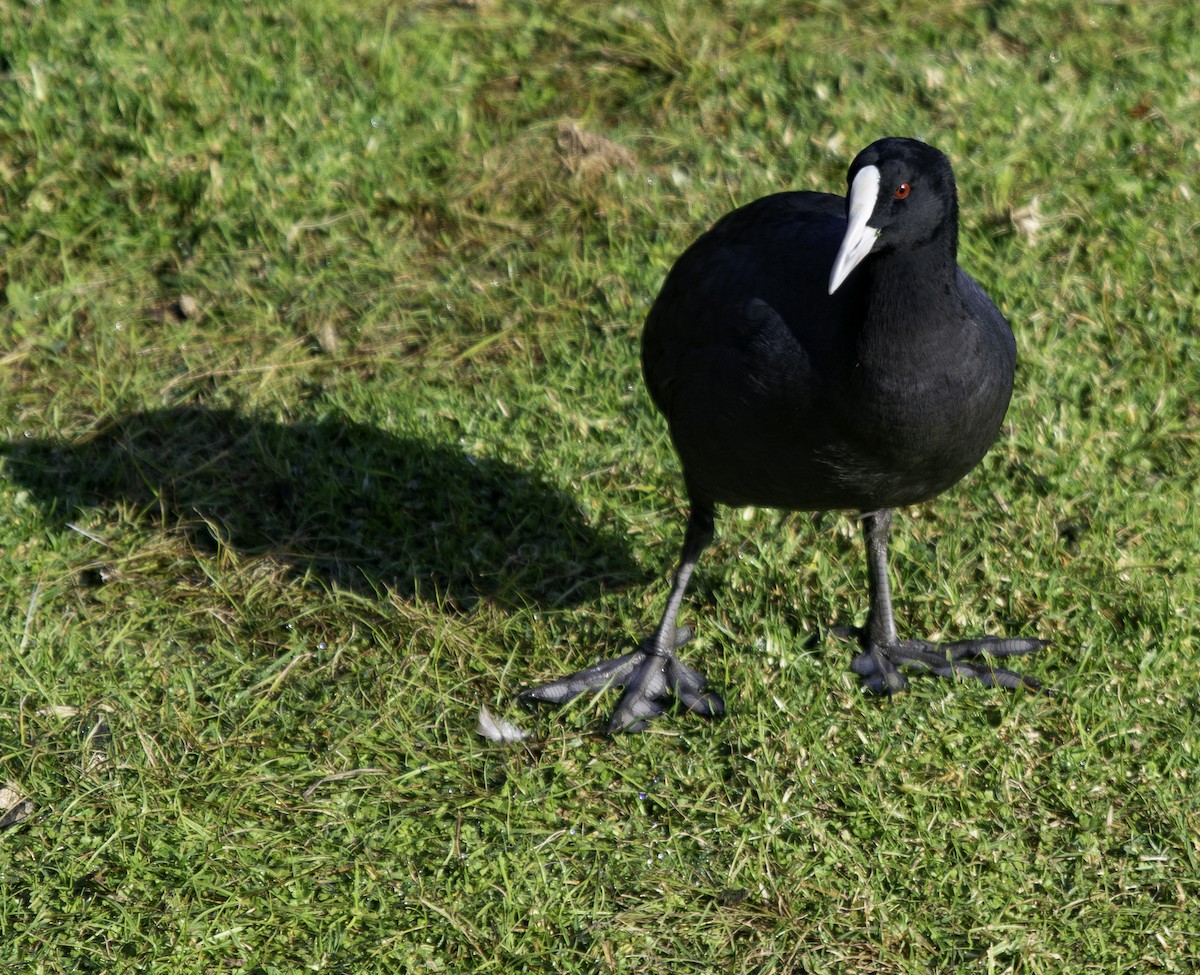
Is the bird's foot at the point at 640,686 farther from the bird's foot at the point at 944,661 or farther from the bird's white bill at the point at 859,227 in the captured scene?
the bird's white bill at the point at 859,227

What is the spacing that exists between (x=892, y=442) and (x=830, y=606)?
1.04 meters

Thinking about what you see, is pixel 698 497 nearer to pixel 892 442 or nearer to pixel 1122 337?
pixel 892 442

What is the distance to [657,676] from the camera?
12.4ft

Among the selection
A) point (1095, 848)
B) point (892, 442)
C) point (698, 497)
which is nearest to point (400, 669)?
point (698, 497)

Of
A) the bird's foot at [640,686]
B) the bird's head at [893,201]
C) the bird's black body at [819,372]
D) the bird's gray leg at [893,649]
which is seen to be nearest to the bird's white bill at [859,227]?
the bird's head at [893,201]

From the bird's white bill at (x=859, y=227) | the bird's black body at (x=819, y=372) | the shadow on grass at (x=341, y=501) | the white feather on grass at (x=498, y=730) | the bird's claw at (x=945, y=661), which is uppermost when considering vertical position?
the bird's white bill at (x=859, y=227)

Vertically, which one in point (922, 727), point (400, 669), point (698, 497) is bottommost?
point (400, 669)

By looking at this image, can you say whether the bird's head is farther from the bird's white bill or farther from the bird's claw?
the bird's claw

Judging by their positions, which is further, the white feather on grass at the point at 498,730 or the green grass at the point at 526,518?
the white feather on grass at the point at 498,730

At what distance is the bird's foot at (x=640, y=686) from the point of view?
371 cm

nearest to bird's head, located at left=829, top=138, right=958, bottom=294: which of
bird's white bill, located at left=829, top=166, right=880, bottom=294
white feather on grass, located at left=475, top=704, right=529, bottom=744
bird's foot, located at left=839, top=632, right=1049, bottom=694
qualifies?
bird's white bill, located at left=829, top=166, right=880, bottom=294

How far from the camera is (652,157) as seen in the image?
5461 millimetres

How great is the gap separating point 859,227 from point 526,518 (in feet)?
5.59

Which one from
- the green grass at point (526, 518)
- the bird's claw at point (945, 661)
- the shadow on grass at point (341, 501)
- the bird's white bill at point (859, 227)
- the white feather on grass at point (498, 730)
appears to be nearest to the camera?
the bird's white bill at point (859, 227)
